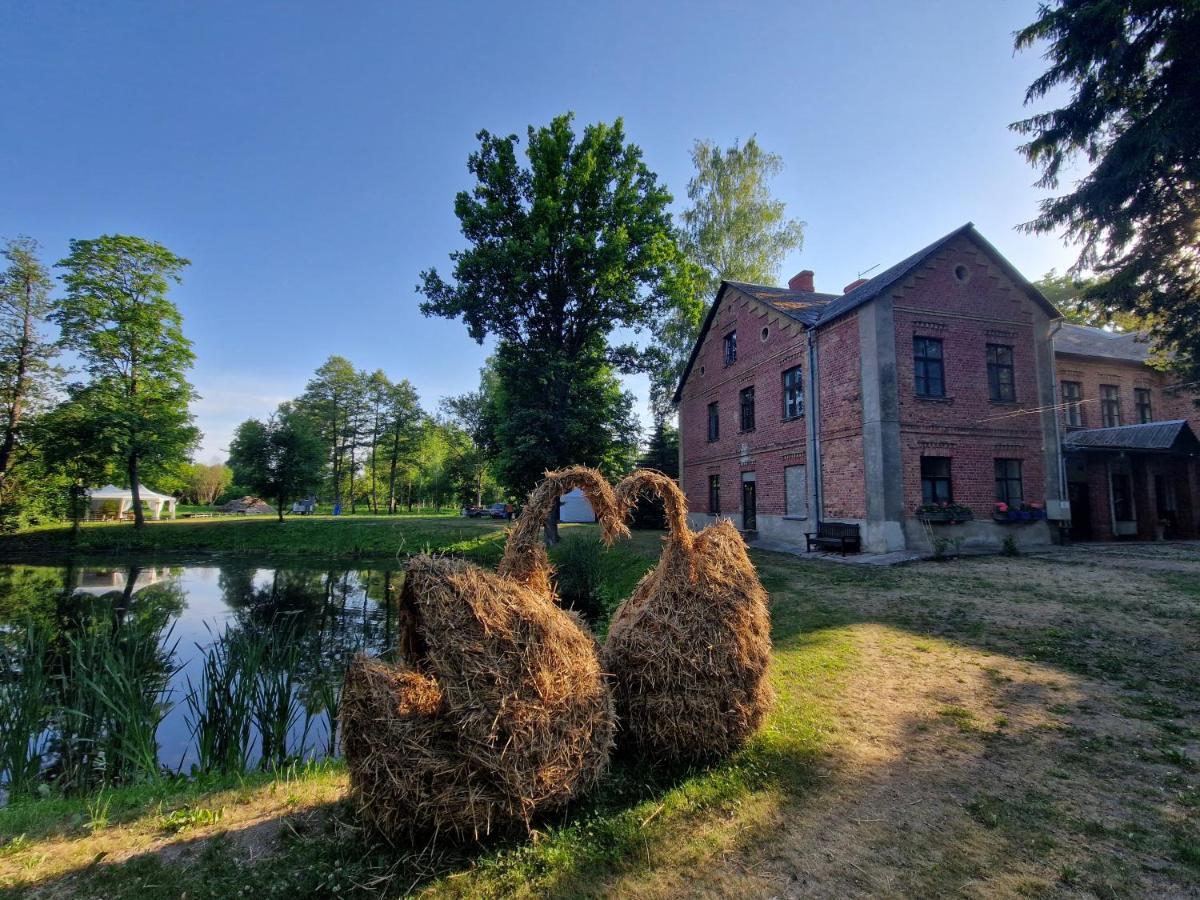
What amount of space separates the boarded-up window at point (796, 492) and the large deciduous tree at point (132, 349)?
30164mm

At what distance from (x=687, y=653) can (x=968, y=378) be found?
15.1 metres

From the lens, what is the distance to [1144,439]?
16875mm

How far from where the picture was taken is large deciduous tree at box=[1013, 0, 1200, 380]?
10734 mm

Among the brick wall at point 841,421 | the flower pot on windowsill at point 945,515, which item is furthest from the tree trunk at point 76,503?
the flower pot on windowsill at point 945,515

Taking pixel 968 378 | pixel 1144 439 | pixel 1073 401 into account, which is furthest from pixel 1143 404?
pixel 968 378

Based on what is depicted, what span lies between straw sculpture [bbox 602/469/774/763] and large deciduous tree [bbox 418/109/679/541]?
1405cm

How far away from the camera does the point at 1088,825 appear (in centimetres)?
271

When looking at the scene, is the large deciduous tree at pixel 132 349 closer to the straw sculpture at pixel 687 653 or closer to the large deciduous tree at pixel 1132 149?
the straw sculpture at pixel 687 653

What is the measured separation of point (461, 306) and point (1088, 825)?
19205 mm

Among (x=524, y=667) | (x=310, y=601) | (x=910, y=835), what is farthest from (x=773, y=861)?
(x=310, y=601)

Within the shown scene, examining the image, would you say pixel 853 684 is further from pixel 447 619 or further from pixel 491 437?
pixel 491 437

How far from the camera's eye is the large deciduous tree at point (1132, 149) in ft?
35.2

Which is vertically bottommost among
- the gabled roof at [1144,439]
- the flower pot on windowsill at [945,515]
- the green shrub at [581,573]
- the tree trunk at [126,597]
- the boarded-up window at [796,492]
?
the tree trunk at [126,597]

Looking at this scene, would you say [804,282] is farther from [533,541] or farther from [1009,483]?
[533,541]
